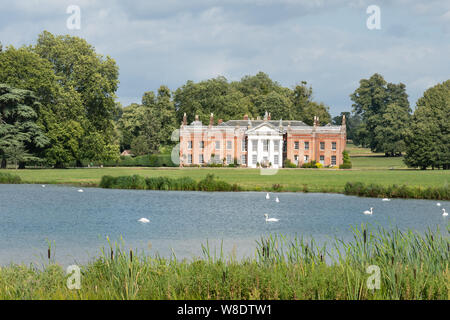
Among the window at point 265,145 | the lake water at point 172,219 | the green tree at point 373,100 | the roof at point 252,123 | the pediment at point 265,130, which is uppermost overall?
the green tree at point 373,100

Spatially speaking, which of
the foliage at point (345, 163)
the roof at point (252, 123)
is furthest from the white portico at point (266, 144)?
the foliage at point (345, 163)

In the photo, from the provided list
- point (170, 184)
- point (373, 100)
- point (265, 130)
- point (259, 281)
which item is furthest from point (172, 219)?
point (373, 100)

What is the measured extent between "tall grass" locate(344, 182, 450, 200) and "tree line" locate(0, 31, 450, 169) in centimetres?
3727

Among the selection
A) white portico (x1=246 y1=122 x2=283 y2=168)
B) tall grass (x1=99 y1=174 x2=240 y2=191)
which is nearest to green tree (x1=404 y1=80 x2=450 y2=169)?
white portico (x1=246 y1=122 x2=283 y2=168)

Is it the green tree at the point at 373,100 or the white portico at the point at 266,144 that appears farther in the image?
the green tree at the point at 373,100

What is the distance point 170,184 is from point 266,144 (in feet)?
144

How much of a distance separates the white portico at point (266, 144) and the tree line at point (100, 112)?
414 inches

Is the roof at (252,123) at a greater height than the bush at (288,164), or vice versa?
the roof at (252,123)

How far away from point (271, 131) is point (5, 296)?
245ft

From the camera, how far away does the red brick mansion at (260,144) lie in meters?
82.0

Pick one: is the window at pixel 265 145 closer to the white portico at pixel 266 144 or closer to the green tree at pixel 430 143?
the white portico at pixel 266 144

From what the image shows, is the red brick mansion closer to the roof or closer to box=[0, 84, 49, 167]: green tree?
the roof

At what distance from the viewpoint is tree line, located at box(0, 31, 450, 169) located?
62844 millimetres

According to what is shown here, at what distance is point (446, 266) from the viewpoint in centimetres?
859
